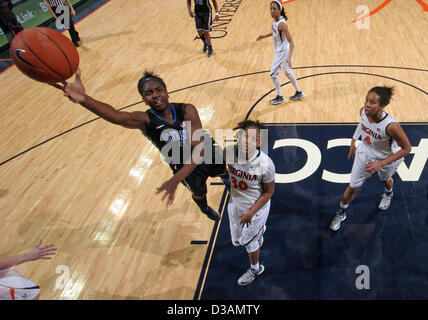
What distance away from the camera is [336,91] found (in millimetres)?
5738

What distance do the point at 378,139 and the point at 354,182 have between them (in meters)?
0.52

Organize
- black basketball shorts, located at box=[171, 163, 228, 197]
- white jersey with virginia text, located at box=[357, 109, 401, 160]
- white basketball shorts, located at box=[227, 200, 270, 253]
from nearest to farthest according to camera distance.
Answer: white basketball shorts, located at box=[227, 200, 270, 253] → white jersey with virginia text, located at box=[357, 109, 401, 160] → black basketball shorts, located at box=[171, 163, 228, 197]

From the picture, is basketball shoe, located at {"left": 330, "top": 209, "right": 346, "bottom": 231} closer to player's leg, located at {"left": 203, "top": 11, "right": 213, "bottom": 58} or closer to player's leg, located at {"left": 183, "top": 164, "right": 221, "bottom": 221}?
player's leg, located at {"left": 183, "top": 164, "right": 221, "bottom": 221}

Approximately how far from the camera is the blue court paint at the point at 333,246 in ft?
9.59

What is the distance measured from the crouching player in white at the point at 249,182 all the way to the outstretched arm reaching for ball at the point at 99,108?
0.77m

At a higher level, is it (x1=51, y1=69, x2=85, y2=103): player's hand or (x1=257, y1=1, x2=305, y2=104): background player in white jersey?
(x1=51, y1=69, x2=85, y2=103): player's hand

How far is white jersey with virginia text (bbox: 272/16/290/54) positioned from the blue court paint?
6.89ft

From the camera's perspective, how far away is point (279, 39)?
4.88m

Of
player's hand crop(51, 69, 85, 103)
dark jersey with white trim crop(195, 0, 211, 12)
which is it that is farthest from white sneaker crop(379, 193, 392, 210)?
dark jersey with white trim crop(195, 0, 211, 12)

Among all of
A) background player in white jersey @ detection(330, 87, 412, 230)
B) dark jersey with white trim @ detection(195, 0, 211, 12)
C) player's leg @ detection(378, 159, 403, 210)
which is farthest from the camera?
dark jersey with white trim @ detection(195, 0, 211, 12)

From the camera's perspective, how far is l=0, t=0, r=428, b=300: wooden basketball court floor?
136 inches

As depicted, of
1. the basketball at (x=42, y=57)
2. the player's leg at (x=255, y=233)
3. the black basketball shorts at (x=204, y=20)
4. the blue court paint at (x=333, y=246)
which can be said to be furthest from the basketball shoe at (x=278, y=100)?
the basketball at (x=42, y=57)

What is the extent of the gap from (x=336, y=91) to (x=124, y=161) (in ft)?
13.5

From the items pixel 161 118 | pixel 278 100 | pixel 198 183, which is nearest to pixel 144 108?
pixel 278 100
